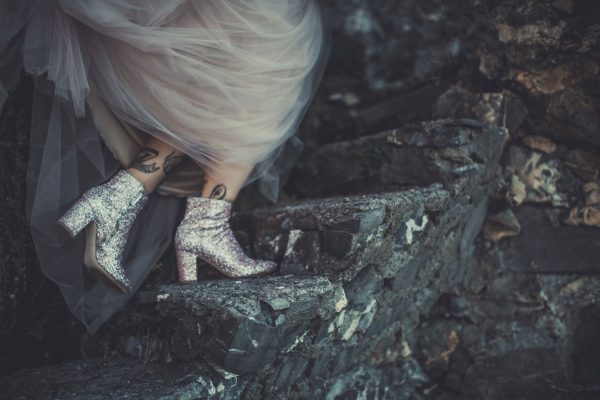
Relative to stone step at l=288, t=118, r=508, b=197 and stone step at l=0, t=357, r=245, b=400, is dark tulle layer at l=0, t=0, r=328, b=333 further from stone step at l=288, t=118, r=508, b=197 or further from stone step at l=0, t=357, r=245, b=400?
stone step at l=288, t=118, r=508, b=197

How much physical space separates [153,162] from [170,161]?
0.22 feet

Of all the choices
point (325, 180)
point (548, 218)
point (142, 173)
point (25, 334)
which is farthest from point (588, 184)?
point (25, 334)

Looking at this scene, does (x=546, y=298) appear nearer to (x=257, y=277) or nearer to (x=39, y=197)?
(x=257, y=277)

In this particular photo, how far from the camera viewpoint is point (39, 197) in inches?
65.8

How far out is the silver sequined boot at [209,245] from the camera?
1.89m

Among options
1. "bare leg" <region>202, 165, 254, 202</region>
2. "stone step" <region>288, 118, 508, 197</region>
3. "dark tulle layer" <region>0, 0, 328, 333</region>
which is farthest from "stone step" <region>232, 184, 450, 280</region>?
"dark tulle layer" <region>0, 0, 328, 333</region>

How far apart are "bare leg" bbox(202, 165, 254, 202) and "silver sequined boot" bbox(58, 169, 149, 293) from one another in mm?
275

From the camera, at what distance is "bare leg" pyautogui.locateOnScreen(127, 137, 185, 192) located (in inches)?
73.5

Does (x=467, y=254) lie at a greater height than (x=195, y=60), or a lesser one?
lesser

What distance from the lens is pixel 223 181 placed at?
1.93 meters

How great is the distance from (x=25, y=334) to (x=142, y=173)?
757 mm

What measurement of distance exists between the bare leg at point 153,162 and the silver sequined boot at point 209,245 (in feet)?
0.50

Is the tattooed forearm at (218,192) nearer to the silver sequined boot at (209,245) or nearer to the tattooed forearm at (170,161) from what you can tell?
the silver sequined boot at (209,245)

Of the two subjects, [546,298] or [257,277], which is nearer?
[257,277]
